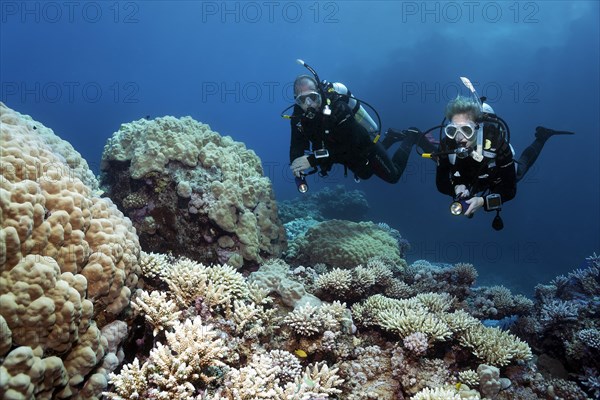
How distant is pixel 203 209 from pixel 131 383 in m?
3.96

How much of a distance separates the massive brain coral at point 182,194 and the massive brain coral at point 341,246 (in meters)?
1.35

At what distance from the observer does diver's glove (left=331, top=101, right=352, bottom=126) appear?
292 inches

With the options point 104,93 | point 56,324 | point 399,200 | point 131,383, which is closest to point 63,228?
point 56,324

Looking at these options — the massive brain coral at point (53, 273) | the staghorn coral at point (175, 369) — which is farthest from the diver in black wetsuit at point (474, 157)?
the massive brain coral at point (53, 273)

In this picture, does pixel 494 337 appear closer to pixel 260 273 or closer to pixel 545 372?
pixel 545 372

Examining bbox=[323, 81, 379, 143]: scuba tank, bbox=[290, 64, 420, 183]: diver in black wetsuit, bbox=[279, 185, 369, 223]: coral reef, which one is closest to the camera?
bbox=[290, 64, 420, 183]: diver in black wetsuit

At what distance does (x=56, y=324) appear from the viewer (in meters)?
2.58

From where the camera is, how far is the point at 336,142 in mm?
7910

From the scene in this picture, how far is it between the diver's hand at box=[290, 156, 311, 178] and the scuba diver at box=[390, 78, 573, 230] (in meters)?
2.74

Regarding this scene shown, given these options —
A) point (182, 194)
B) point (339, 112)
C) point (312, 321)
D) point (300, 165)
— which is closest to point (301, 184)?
point (300, 165)

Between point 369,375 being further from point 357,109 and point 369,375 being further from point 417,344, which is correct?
point 357,109

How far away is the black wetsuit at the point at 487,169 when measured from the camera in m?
5.51

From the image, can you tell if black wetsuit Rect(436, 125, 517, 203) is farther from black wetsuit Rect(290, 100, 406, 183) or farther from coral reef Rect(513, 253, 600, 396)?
black wetsuit Rect(290, 100, 406, 183)

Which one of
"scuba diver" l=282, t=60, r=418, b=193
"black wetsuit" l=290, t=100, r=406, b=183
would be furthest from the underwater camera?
"black wetsuit" l=290, t=100, r=406, b=183
